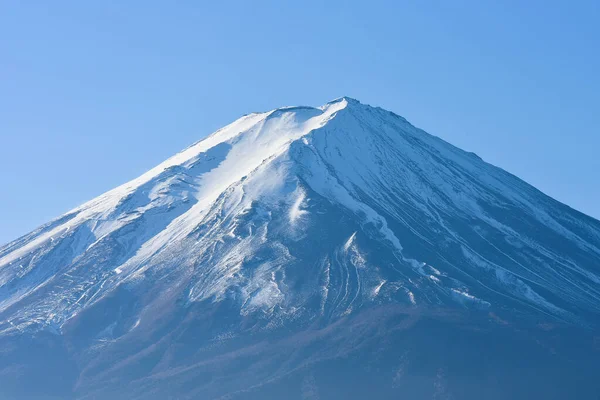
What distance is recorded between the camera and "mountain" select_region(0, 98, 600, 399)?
106 m

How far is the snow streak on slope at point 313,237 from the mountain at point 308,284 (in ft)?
0.88

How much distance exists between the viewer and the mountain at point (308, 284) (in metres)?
106

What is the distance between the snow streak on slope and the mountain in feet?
0.88

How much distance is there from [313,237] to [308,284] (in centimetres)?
924

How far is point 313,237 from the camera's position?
126688 mm

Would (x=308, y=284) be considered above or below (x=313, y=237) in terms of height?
below

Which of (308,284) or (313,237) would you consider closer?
(308,284)

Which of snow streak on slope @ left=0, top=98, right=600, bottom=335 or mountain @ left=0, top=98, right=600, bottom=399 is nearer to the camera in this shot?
mountain @ left=0, top=98, right=600, bottom=399

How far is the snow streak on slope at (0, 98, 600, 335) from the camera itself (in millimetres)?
118875

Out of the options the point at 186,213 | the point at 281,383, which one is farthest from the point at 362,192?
the point at 281,383

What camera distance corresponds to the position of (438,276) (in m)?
120

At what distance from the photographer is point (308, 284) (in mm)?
118562

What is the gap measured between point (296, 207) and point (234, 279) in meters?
14.9

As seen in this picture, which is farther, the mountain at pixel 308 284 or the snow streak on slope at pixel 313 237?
the snow streak on slope at pixel 313 237
